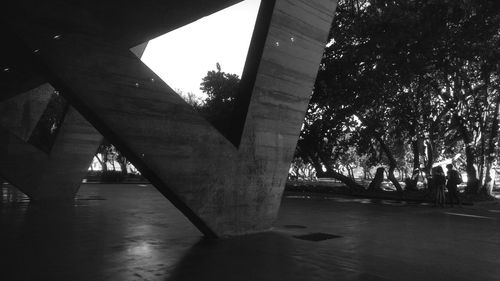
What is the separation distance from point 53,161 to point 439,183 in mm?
14869

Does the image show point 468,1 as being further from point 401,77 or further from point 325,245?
point 325,245

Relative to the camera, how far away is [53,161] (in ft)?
49.5

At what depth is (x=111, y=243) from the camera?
7109mm

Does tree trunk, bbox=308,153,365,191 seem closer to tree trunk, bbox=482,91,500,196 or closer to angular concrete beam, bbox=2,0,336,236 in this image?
tree trunk, bbox=482,91,500,196

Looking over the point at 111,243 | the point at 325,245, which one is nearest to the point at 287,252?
the point at 325,245

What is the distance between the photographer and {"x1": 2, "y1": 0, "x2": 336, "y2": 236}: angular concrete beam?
252 inches

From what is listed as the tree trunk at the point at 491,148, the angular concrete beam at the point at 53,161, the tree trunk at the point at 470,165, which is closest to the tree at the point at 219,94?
the angular concrete beam at the point at 53,161

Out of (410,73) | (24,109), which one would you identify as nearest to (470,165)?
(410,73)

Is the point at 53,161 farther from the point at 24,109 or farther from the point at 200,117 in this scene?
the point at 200,117

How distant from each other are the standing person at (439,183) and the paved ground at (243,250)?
15.8 ft

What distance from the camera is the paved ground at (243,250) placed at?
5211 millimetres

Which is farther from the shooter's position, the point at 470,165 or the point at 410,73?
the point at 470,165

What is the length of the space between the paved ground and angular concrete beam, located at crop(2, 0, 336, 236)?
849 mm

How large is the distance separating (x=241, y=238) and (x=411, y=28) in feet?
36.8
